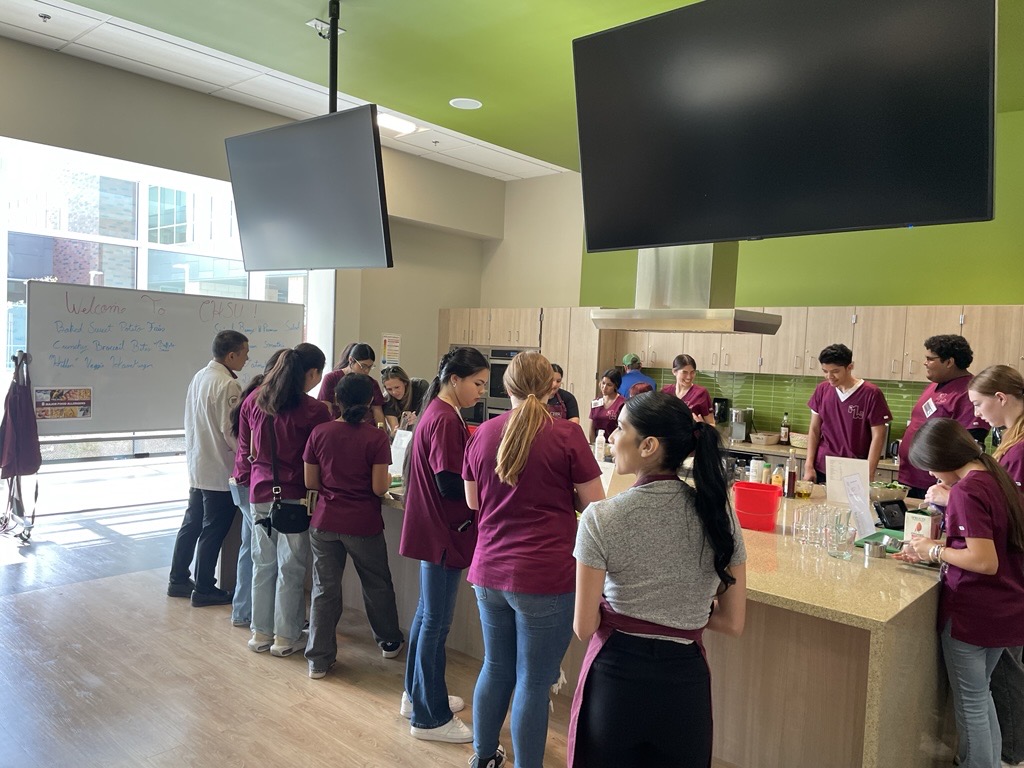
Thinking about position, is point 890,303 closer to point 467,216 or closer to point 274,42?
point 467,216

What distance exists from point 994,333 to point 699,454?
474 centimetres

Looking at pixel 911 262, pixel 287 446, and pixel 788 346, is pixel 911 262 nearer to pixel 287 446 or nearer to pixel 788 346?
pixel 788 346

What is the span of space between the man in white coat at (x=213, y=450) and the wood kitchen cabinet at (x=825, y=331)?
4.55 metres

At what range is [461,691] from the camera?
338cm

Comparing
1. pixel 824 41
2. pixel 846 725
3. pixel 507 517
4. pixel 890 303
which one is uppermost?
pixel 824 41

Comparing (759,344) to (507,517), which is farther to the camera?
(759,344)

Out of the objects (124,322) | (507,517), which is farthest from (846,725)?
(124,322)

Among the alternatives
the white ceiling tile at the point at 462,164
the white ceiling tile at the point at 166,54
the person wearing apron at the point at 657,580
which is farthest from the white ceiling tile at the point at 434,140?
the person wearing apron at the point at 657,580

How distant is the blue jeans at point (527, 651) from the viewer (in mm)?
2318

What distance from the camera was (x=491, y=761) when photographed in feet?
8.55

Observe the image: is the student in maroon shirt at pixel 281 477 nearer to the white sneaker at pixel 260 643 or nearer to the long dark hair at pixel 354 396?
the white sneaker at pixel 260 643

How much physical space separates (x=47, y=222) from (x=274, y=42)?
4.36m

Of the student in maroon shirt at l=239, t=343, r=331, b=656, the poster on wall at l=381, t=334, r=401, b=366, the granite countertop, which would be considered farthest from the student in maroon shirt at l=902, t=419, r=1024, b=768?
the poster on wall at l=381, t=334, r=401, b=366

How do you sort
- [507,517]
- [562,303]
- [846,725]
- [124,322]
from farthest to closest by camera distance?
[562,303] < [124,322] < [846,725] < [507,517]
